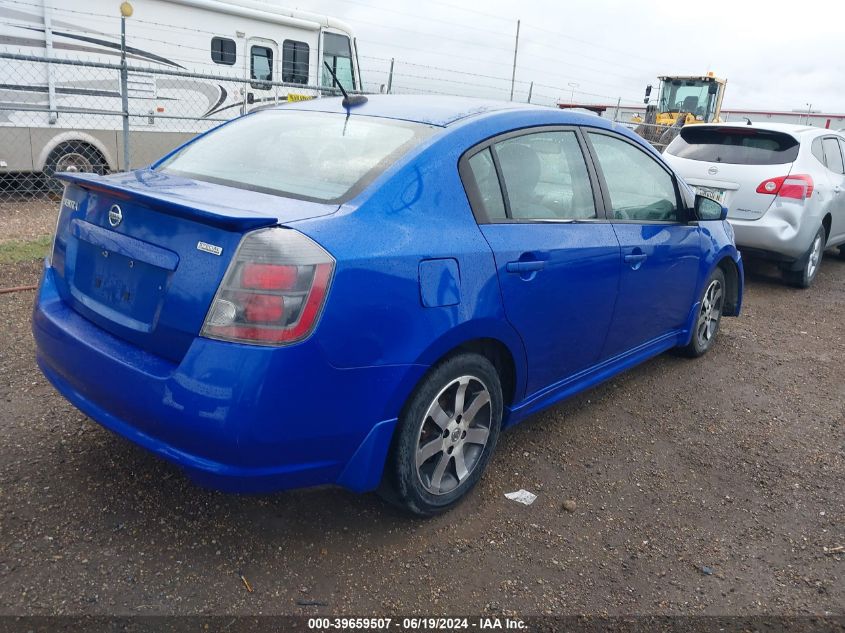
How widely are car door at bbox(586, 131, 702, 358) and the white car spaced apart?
2987mm

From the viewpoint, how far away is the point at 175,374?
87.4 inches

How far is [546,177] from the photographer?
3211mm

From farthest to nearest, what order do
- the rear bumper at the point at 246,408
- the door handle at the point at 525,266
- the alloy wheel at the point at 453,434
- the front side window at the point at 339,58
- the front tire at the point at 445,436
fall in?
the front side window at the point at 339,58
the door handle at the point at 525,266
the alloy wheel at the point at 453,434
the front tire at the point at 445,436
the rear bumper at the point at 246,408

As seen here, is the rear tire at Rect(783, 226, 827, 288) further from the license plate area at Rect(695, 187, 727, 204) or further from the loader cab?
the loader cab

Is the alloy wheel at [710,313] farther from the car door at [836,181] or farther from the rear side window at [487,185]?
the car door at [836,181]

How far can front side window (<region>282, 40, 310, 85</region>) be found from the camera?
11508 millimetres

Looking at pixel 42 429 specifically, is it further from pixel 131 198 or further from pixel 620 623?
pixel 620 623

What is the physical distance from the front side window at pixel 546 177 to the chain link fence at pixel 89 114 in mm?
5863

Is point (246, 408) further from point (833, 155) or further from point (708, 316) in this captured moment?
point (833, 155)

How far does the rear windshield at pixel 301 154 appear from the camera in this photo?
104 inches

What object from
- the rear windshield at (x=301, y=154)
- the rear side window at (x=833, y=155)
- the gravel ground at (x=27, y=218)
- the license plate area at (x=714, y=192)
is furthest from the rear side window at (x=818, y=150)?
the gravel ground at (x=27, y=218)

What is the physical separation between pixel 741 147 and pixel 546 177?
4.99 m

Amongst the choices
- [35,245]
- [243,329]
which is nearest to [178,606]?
[243,329]

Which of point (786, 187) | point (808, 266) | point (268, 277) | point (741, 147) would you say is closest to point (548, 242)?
point (268, 277)
